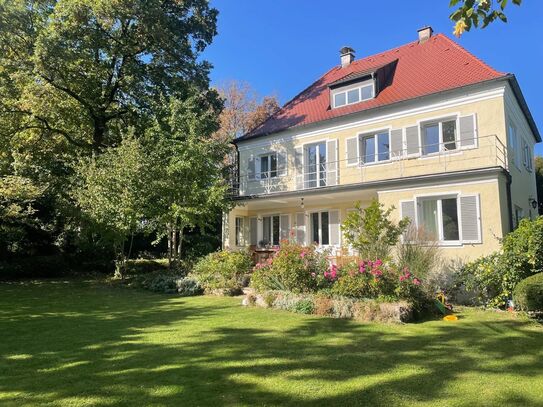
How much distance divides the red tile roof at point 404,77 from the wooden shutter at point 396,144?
1315 mm

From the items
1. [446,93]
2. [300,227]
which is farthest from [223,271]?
[446,93]

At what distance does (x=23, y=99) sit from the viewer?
20188 millimetres

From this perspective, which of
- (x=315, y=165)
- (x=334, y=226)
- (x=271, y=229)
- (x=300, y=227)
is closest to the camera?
(x=334, y=226)

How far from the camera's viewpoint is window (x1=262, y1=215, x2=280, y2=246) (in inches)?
845

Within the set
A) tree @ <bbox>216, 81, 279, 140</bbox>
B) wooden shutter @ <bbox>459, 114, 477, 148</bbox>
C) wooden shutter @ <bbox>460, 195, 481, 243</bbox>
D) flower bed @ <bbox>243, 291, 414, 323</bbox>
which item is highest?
tree @ <bbox>216, 81, 279, 140</bbox>

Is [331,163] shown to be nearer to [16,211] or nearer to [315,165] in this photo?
[315,165]

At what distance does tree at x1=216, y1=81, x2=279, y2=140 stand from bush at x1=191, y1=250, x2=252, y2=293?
74.0 ft

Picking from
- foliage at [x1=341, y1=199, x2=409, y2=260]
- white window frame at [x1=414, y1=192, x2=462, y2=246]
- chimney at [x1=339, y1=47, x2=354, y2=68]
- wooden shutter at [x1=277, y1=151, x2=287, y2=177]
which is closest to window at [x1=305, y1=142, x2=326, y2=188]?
wooden shutter at [x1=277, y1=151, x2=287, y2=177]

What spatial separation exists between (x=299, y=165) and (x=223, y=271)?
763 cm

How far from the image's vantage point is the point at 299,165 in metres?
19.9

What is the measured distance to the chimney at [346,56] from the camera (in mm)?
23266

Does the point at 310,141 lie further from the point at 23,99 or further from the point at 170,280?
the point at 23,99

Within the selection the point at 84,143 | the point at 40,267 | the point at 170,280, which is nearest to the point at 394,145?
the point at 170,280

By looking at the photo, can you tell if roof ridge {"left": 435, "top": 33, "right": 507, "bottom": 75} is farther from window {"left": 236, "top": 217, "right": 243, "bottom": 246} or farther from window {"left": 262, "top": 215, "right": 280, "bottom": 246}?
window {"left": 236, "top": 217, "right": 243, "bottom": 246}
